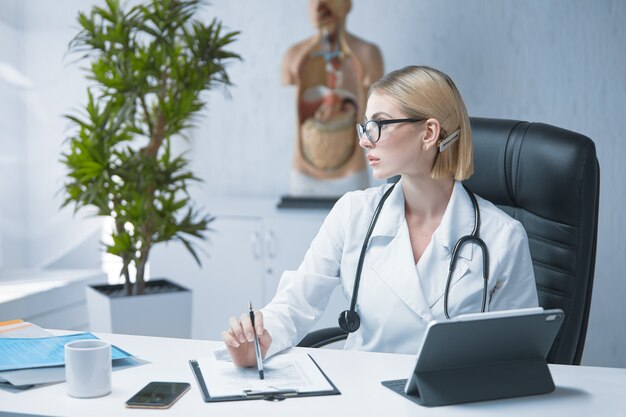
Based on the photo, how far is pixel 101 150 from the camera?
10.4 ft

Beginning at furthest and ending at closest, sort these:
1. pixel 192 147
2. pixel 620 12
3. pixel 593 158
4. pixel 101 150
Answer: pixel 192 147
pixel 620 12
pixel 101 150
pixel 593 158

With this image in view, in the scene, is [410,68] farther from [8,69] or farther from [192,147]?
[8,69]

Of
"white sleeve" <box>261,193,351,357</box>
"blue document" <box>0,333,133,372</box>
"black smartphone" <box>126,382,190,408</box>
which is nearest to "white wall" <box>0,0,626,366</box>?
"white sleeve" <box>261,193,351,357</box>

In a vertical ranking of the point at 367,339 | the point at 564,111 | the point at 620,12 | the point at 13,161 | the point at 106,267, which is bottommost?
the point at 106,267

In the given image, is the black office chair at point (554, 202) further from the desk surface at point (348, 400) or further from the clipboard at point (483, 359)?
the clipboard at point (483, 359)

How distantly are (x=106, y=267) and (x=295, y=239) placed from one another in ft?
5.13

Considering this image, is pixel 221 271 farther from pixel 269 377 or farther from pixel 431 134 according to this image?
pixel 269 377

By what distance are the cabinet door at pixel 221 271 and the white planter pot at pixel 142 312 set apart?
0.25 meters

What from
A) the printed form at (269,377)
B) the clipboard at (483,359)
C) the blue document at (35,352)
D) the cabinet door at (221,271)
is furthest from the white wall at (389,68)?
the clipboard at (483,359)

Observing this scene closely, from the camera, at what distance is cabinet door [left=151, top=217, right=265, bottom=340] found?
3539 mm

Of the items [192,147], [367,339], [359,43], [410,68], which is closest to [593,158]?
[410,68]

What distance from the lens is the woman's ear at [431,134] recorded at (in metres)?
1.81

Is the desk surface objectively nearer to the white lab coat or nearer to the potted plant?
the white lab coat

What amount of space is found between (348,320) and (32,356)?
0.70 metres
